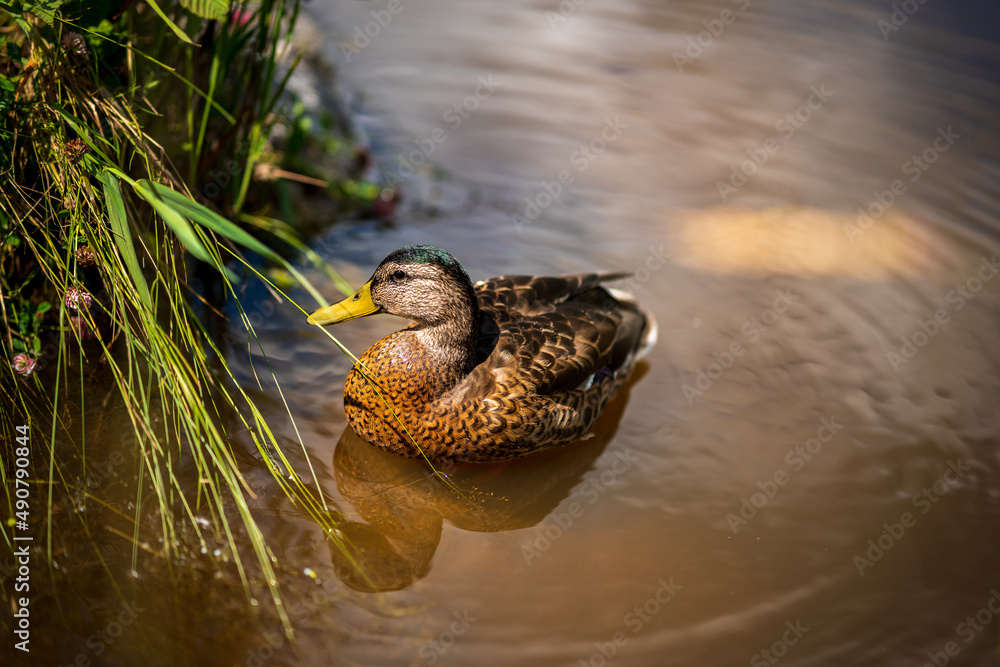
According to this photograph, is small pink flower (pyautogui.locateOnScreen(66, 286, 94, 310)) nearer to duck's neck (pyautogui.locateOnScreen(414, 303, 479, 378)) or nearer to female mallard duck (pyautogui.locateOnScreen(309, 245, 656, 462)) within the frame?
female mallard duck (pyautogui.locateOnScreen(309, 245, 656, 462))

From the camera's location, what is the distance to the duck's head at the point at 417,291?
328cm

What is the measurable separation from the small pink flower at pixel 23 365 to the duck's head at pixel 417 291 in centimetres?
109

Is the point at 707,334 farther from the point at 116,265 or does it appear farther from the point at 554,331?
the point at 116,265

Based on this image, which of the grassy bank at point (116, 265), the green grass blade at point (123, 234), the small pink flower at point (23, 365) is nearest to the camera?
the green grass blade at point (123, 234)

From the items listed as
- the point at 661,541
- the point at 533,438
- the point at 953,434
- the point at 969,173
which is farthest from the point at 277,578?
the point at 969,173

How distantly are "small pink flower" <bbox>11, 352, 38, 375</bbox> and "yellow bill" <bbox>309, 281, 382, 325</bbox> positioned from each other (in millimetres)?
1107

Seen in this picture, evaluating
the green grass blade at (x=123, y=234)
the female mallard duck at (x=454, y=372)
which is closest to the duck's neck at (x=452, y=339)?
the female mallard duck at (x=454, y=372)

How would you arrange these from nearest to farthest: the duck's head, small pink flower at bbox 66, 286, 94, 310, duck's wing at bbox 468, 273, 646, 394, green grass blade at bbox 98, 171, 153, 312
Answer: green grass blade at bbox 98, 171, 153, 312
small pink flower at bbox 66, 286, 94, 310
the duck's head
duck's wing at bbox 468, 273, 646, 394

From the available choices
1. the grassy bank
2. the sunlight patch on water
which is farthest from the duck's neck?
the sunlight patch on water

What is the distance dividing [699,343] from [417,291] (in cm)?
201

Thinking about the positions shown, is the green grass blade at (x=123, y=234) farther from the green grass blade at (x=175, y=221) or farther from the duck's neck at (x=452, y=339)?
the duck's neck at (x=452, y=339)

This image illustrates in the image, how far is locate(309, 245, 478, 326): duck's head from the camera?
328 cm

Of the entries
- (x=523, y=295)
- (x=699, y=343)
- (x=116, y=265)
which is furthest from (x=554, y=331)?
(x=116, y=265)

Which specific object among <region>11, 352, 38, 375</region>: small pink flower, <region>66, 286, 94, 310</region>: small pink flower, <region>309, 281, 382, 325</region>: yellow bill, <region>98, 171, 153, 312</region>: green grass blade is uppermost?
Answer: <region>98, 171, 153, 312</region>: green grass blade
